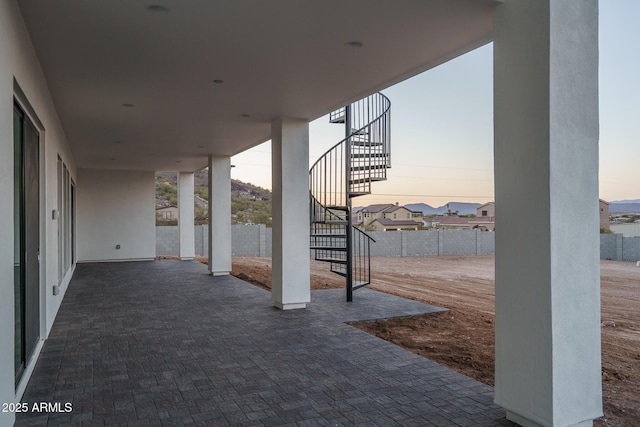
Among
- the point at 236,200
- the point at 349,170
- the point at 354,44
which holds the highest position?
the point at 354,44

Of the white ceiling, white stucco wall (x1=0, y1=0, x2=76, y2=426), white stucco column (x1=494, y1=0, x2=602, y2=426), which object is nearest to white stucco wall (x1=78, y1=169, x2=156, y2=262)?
the white ceiling

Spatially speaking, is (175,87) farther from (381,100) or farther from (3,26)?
(381,100)

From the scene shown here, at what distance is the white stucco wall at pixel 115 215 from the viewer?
1238 centimetres

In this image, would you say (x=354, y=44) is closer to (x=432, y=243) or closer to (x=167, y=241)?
(x=167, y=241)

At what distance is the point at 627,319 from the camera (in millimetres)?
7000

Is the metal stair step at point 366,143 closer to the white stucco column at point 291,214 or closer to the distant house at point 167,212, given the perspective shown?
the white stucco column at point 291,214

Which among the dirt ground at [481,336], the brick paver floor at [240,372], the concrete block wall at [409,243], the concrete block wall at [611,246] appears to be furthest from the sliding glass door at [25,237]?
the concrete block wall at [611,246]

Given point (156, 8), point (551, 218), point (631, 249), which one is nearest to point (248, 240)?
point (156, 8)

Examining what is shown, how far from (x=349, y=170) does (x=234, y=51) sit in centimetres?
364

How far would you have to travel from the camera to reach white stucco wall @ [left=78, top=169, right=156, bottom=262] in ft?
40.6

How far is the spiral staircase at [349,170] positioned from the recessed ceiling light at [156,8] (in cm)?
408

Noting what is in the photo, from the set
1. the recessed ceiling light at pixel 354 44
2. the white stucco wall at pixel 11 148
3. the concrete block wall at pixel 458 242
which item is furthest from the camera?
the concrete block wall at pixel 458 242

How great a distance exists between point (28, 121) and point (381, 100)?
4563mm

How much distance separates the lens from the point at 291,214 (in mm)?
6230
